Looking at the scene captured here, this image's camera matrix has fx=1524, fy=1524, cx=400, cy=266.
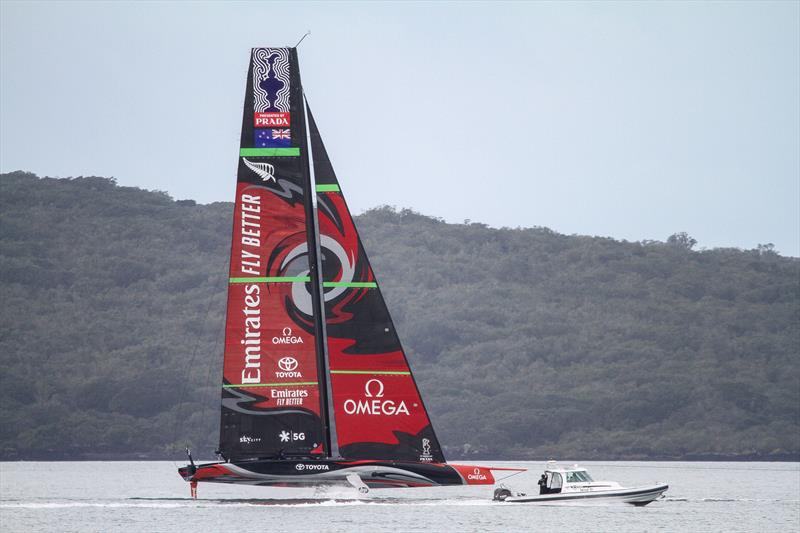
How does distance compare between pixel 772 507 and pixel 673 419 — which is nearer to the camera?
pixel 772 507

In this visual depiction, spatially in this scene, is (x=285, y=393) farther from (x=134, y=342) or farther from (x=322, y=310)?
(x=134, y=342)

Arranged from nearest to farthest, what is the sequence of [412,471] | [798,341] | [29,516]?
[412,471] → [29,516] → [798,341]

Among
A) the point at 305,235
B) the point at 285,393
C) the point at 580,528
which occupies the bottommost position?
the point at 580,528

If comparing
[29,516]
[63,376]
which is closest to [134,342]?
[63,376]

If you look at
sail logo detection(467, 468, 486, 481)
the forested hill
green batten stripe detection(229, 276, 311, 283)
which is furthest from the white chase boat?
the forested hill

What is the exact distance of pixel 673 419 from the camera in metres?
165

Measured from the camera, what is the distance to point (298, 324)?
4822 cm

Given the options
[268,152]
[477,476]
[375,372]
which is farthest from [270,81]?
[477,476]

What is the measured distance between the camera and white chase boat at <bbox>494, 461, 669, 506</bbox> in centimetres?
5159

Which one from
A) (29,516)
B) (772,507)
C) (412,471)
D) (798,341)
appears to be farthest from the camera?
(798,341)

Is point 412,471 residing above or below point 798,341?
below

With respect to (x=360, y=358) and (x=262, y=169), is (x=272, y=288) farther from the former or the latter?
(x=262, y=169)

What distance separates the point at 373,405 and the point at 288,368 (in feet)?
9.62

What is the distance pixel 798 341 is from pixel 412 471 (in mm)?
143723
